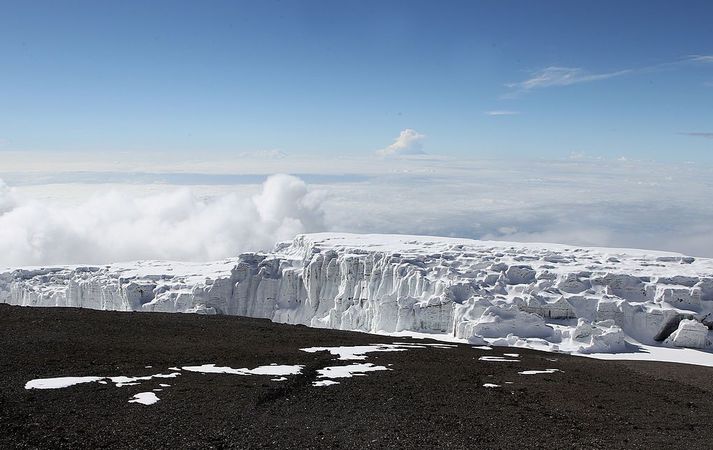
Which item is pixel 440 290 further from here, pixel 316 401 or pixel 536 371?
pixel 316 401

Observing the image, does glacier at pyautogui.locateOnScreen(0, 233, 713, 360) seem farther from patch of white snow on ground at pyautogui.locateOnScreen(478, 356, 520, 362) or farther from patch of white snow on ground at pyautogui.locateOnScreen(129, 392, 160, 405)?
patch of white snow on ground at pyautogui.locateOnScreen(129, 392, 160, 405)

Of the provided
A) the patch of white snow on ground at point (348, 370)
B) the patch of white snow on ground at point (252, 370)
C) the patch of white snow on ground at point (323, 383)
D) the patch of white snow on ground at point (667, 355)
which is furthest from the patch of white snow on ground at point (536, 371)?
the patch of white snow on ground at point (667, 355)

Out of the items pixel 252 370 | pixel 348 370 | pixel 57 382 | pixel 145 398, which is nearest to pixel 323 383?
pixel 348 370

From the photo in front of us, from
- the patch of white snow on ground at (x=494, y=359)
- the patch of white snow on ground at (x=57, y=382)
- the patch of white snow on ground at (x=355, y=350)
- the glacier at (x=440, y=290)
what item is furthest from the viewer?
the glacier at (x=440, y=290)

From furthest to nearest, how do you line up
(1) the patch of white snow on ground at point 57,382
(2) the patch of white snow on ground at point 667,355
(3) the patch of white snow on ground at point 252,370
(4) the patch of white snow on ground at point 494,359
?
(2) the patch of white snow on ground at point 667,355
(4) the patch of white snow on ground at point 494,359
(3) the patch of white snow on ground at point 252,370
(1) the patch of white snow on ground at point 57,382

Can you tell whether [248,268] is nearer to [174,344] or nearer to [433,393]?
[174,344]

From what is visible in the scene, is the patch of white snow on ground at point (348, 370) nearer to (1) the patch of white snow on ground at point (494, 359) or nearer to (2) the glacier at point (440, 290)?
(1) the patch of white snow on ground at point (494, 359)

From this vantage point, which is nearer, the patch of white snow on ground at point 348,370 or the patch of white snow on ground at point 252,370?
the patch of white snow on ground at point 252,370

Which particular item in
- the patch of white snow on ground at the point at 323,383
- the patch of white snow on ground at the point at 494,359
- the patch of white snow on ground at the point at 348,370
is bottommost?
the patch of white snow on ground at the point at 494,359
